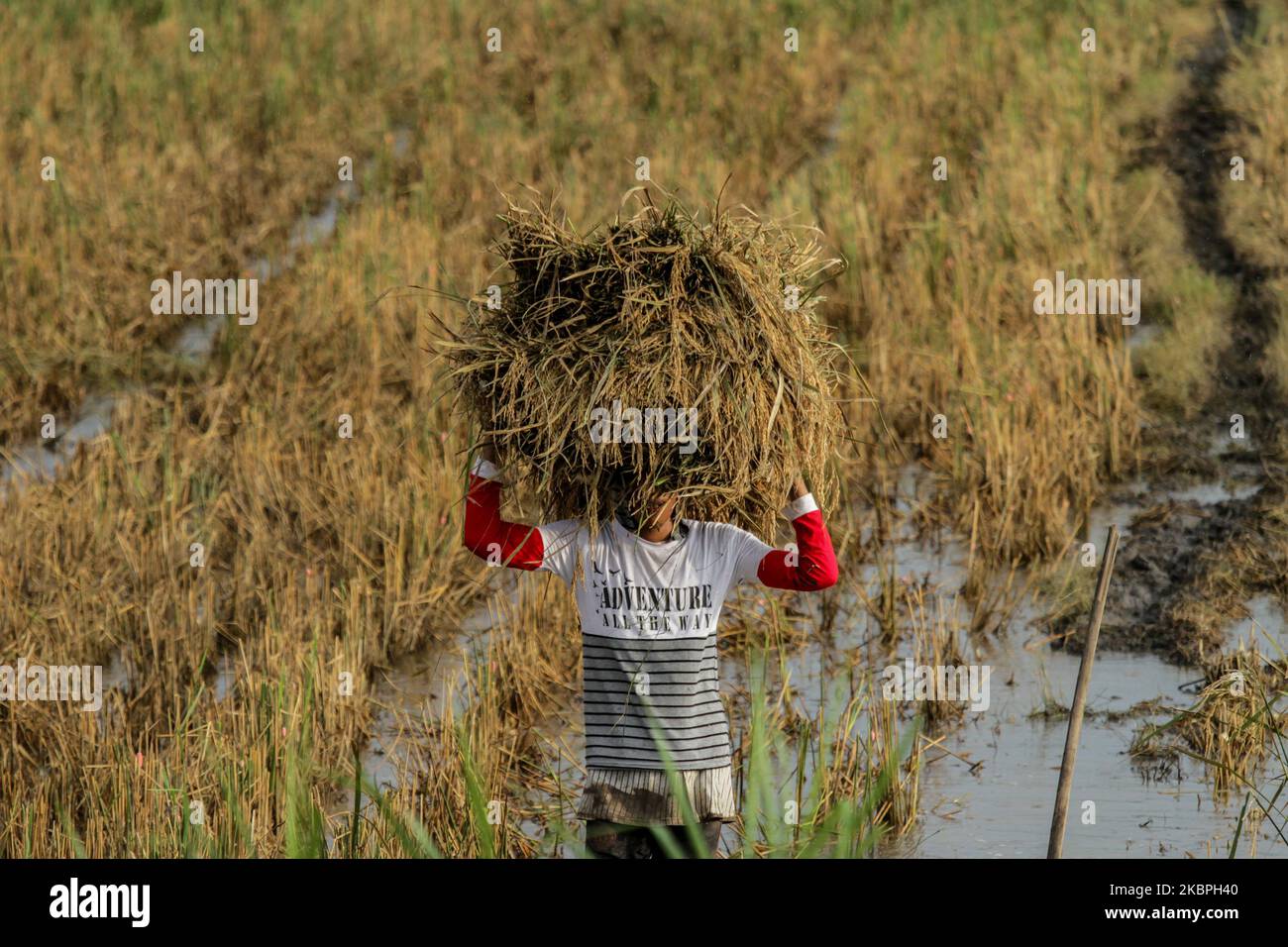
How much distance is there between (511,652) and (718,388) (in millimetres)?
2022

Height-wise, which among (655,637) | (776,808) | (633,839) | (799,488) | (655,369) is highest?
(655,369)

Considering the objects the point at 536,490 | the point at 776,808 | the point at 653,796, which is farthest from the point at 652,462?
the point at 776,808

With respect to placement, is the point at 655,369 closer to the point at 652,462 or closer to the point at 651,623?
the point at 652,462

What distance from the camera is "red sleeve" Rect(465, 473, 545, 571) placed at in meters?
3.69

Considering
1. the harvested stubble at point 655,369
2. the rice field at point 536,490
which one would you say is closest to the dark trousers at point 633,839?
the rice field at point 536,490

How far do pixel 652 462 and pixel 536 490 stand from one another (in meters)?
0.29

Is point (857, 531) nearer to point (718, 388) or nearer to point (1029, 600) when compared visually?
point (1029, 600)

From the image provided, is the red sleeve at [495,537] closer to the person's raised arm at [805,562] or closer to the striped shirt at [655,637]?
the striped shirt at [655,637]

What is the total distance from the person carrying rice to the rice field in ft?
0.46

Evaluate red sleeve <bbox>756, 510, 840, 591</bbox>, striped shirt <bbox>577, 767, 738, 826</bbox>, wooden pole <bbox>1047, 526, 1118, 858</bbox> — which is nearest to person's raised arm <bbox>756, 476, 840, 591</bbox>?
red sleeve <bbox>756, 510, 840, 591</bbox>

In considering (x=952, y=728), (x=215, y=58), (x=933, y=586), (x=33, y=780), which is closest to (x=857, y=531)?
(x=933, y=586)

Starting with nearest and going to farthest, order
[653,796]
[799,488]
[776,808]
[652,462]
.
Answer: [776,808], [653,796], [652,462], [799,488]

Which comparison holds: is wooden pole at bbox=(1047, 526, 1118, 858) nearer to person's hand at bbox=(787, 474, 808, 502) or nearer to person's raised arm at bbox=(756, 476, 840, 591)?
person's raised arm at bbox=(756, 476, 840, 591)

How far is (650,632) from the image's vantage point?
3.59 m
